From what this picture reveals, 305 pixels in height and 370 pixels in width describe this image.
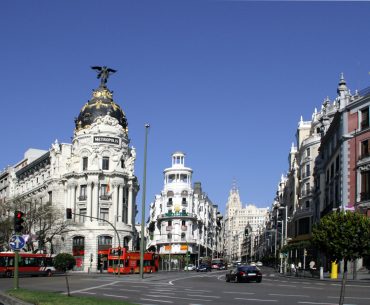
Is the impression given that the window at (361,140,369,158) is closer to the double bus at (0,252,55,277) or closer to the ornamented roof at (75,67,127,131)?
the double bus at (0,252,55,277)

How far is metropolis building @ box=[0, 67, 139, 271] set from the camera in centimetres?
9169

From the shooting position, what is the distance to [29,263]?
6581cm

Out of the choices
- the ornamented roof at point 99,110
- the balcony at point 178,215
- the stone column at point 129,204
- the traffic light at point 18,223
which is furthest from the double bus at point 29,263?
the balcony at point 178,215

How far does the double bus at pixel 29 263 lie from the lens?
204ft

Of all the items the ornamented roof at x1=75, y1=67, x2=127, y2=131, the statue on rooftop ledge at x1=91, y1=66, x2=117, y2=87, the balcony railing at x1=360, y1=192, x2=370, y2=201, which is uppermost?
the statue on rooftop ledge at x1=91, y1=66, x2=117, y2=87

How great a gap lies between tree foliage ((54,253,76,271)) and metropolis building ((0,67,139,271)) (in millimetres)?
4133

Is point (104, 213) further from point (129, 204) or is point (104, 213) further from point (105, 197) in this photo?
point (129, 204)

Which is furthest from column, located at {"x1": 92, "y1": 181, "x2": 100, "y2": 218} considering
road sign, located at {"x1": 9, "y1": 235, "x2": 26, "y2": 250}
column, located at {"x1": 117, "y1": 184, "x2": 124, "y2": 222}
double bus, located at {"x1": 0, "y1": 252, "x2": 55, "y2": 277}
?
road sign, located at {"x1": 9, "y1": 235, "x2": 26, "y2": 250}

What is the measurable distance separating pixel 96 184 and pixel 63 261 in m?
14.4

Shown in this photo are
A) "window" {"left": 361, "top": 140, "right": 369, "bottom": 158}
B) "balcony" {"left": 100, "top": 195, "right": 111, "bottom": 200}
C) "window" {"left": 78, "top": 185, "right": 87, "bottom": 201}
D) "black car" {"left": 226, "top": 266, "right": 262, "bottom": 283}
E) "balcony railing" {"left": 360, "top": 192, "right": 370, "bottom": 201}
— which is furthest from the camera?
"window" {"left": 78, "top": 185, "right": 87, "bottom": 201}

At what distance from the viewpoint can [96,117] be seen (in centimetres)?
9506

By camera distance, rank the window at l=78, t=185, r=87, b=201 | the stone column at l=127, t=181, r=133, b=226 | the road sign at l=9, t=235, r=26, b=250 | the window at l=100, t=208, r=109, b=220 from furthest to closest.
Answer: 1. the stone column at l=127, t=181, r=133, b=226
2. the window at l=78, t=185, r=87, b=201
3. the window at l=100, t=208, r=109, b=220
4. the road sign at l=9, t=235, r=26, b=250

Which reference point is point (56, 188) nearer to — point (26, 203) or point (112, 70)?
point (26, 203)

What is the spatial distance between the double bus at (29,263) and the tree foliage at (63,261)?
12.9 meters
